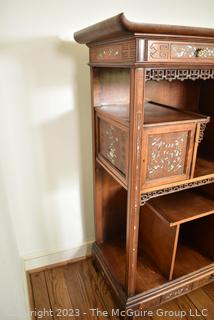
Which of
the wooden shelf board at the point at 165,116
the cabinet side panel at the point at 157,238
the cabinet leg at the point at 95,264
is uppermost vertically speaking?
the wooden shelf board at the point at 165,116

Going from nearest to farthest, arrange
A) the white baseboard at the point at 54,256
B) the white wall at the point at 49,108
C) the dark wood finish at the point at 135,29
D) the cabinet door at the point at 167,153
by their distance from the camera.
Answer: the dark wood finish at the point at 135,29 < the cabinet door at the point at 167,153 < the white wall at the point at 49,108 < the white baseboard at the point at 54,256

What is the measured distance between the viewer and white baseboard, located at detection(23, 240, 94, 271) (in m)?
1.44

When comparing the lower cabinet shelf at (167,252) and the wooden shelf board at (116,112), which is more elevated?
the wooden shelf board at (116,112)

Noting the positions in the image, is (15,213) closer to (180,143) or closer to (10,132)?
(10,132)

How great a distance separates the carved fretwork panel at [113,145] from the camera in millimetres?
949

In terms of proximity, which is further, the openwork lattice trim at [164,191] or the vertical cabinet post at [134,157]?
the openwork lattice trim at [164,191]

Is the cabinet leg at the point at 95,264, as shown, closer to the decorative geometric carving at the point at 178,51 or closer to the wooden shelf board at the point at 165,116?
the wooden shelf board at the point at 165,116

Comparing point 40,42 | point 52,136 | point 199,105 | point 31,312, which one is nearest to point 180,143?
point 199,105

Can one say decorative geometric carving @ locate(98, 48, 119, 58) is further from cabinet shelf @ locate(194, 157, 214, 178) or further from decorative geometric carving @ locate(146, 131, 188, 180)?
cabinet shelf @ locate(194, 157, 214, 178)

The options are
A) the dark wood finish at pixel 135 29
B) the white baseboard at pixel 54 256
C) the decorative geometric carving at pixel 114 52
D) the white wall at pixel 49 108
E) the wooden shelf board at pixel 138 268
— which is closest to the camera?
the dark wood finish at pixel 135 29

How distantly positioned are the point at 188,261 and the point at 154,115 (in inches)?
33.3

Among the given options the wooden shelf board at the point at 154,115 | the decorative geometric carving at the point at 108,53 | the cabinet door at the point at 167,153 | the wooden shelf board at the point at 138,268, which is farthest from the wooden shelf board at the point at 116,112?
the wooden shelf board at the point at 138,268

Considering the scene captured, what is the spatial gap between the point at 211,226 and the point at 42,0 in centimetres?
139

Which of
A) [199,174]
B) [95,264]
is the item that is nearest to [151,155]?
[199,174]
